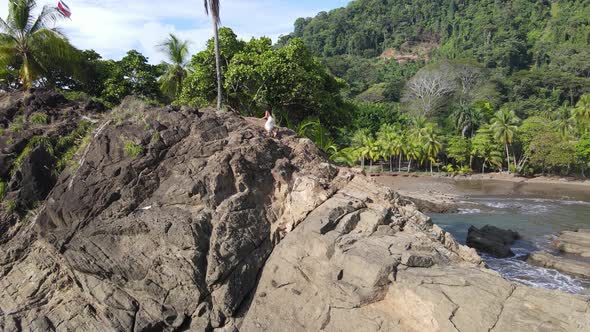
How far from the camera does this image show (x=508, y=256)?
816 inches

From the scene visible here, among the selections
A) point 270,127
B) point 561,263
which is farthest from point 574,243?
point 270,127

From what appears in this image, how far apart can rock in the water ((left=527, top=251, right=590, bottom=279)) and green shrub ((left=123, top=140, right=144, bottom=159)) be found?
18.4 meters

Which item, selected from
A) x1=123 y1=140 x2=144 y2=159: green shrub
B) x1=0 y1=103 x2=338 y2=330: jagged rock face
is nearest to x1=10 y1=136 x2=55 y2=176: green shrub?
x1=0 y1=103 x2=338 y2=330: jagged rock face

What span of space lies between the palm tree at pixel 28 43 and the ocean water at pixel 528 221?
73.2 ft

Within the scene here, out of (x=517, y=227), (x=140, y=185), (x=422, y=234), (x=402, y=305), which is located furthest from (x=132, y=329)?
(x=517, y=227)

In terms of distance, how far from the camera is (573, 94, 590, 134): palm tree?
178 feet

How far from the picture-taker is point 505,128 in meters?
51.5

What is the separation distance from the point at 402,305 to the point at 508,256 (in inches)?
597

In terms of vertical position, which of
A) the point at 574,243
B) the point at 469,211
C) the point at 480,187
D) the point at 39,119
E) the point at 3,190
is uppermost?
the point at 39,119

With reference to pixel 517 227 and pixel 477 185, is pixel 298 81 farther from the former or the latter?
pixel 477 185

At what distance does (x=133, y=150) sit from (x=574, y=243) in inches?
886

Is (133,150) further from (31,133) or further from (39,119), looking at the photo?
(39,119)

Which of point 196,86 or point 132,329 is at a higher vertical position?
point 196,86

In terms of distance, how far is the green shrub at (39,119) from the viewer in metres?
14.3
